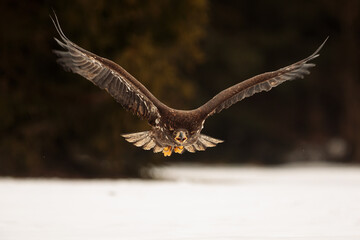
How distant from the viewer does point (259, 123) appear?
88.3 feet

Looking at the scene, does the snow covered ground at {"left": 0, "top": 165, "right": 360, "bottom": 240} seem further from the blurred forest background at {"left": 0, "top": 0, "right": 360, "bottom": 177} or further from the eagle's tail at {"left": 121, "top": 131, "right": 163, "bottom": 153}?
the blurred forest background at {"left": 0, "top": 0, "right": 360, "bottom": 177}

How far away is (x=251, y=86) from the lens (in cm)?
1040

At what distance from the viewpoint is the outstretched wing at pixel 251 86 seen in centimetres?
1028

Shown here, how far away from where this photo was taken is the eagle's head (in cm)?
980

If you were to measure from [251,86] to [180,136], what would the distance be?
131cm

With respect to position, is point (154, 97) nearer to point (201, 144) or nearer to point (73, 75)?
point (201, 144)

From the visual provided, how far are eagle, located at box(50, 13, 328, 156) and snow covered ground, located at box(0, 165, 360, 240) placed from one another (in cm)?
118

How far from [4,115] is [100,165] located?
2.74 metres

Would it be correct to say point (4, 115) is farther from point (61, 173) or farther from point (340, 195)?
point (340, 195)

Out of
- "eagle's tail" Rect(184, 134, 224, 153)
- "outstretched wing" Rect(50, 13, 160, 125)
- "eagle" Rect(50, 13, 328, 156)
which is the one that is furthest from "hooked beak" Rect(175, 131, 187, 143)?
"eagle's tail" Rect(184, 134, 224, 153)

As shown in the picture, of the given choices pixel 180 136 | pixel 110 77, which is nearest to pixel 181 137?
pixel 180 136

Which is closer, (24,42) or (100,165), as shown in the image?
(24,42)

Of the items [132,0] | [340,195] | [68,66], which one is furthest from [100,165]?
[68,66]

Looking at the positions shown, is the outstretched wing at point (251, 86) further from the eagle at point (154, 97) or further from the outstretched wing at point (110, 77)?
the outstretched wing at point (110, 77)
